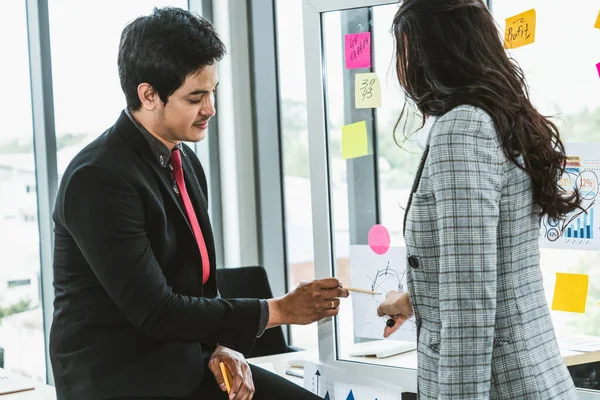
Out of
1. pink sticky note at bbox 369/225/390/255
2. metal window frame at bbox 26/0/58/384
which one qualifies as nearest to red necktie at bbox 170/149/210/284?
pink sticky note at bbox 369/225/390/255

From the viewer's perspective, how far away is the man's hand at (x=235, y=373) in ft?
5.64

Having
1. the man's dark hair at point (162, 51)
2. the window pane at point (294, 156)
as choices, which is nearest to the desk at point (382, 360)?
the man's dark hair at point (162, 51)

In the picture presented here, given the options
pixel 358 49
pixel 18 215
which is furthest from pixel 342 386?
pixel 18 215

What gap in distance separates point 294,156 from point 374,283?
5.75ft

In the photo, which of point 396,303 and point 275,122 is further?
point 275,122

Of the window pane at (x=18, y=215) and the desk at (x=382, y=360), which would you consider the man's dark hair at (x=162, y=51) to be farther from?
the window pane at (x=18, y=215)

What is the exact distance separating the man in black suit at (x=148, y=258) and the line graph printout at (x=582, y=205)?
74cm

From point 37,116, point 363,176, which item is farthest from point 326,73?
point 37,116

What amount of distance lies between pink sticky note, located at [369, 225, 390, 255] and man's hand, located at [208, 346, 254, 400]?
1.76 feet

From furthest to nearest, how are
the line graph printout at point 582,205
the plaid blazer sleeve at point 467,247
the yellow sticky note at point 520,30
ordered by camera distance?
the yellow sticky note at point 520,30 < the line graph printout at point 582,205 < the plaid blazer sleeve at point 467,247

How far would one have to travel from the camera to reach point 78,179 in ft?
5.17

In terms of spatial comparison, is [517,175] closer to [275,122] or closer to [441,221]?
[441,221]

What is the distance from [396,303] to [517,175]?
21.8 inches

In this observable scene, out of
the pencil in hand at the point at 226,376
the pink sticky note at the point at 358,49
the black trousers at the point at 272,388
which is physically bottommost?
the black trousers at the point at 272,388
